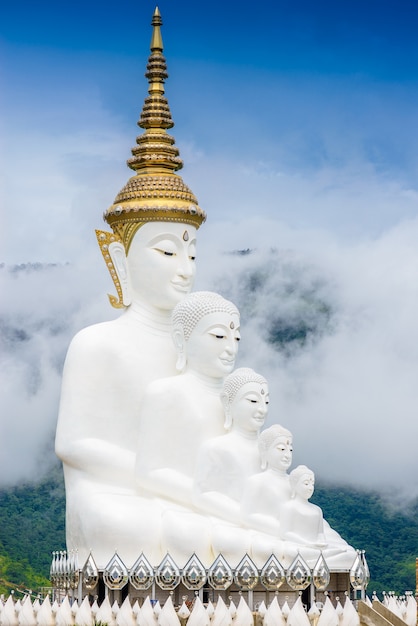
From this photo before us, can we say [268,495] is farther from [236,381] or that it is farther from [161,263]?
[161,263]

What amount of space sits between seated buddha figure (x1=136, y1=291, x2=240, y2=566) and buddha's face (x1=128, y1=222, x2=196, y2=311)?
58 centimetres

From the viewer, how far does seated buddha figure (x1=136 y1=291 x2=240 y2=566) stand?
15156 mm

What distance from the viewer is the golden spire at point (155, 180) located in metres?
16.3

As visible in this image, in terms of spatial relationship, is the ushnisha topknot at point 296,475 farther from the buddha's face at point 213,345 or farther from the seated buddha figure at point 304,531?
the buddha's face at point 213,345

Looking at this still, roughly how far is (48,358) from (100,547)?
18502 mm

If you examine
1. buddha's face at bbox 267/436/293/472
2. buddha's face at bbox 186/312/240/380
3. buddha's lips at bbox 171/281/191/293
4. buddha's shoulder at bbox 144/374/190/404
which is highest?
buddha's lips at bbox 171/281/191/293

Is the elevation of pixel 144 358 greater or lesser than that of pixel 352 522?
lesser

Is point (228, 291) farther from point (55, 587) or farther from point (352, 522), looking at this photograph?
point (55, 587)

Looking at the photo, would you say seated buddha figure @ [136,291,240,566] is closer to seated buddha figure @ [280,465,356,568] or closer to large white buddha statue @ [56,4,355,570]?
large white buddha statue @ [56,4,355,570]

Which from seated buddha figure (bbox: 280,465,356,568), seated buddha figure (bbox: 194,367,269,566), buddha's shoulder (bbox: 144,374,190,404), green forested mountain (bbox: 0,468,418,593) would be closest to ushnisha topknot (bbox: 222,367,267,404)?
seated buddha figure (bbox: 194,367,269,566)

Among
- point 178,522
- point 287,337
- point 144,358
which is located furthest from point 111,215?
point 287,337

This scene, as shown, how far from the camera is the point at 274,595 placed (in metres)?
14.9

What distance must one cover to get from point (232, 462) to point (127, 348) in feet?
6.56

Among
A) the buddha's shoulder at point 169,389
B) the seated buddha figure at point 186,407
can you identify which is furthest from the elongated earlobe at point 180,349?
the buddha's shoulder at point 169,389
